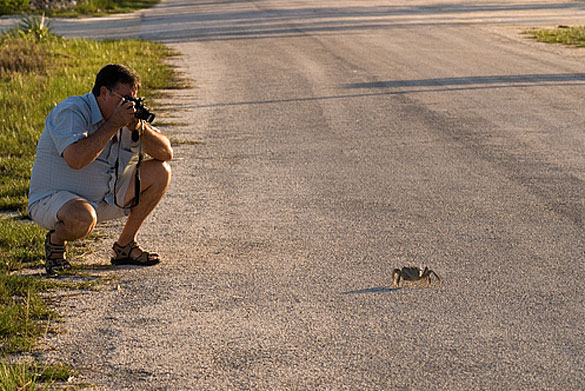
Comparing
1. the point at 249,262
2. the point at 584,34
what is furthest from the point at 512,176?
the point at 584,34

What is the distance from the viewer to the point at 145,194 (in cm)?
577

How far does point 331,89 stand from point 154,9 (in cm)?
2498

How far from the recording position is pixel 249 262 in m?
5.73

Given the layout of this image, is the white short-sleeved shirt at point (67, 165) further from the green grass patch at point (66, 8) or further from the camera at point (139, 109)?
the green grass patch at point (66, 8)

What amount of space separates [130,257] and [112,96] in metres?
1.09

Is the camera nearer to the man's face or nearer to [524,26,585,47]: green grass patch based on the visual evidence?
the man's face

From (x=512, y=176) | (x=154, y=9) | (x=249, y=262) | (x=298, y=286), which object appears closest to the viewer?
(x=298, y=286)

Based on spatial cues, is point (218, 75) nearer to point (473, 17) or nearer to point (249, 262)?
point (249, 262)

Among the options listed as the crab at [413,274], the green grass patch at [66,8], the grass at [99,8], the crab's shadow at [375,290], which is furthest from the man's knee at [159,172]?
the grass at [99,8]

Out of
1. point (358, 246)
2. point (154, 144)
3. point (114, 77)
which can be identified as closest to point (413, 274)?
point (358, 246)

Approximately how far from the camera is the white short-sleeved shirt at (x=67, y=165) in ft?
17.1

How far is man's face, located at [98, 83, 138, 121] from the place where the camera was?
17.1 feet

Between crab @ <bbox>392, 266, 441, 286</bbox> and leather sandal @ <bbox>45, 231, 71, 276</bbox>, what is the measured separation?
6.72 ft

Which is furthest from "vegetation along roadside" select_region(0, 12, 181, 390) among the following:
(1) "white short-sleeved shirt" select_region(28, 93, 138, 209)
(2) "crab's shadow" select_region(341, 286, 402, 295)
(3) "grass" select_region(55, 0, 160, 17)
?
(3) "grass" select_region(55, 0, 160, 17)
